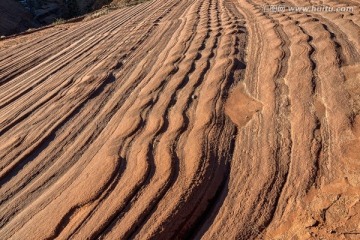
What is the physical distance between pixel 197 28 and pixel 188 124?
11.7ft

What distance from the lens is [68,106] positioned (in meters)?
3.90

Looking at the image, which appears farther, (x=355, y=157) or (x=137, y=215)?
(x=355, y=157)

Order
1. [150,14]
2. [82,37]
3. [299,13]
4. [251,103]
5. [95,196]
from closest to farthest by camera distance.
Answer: [95,196]
[251,103]
[299,13]
[82,37]
[150,14]

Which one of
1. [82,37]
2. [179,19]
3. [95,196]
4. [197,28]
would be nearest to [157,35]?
[197,28]

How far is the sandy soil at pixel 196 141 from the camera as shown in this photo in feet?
7.05

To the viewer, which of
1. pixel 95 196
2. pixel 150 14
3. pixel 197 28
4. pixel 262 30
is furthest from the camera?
pixel 150 14

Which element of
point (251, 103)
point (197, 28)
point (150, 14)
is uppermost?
point (251, 103)

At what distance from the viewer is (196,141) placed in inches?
111

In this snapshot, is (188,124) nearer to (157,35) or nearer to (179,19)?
(157,35)

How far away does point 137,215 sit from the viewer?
7.19ft

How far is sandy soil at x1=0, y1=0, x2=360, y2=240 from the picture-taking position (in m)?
2.15

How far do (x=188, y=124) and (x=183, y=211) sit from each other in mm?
1036

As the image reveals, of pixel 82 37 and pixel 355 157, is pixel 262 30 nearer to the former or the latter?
pixel 355 157

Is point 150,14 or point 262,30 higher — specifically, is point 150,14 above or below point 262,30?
below
